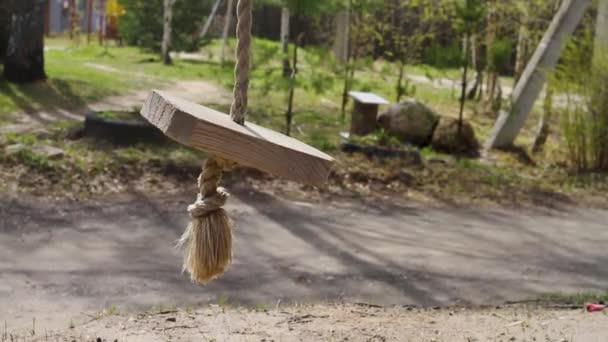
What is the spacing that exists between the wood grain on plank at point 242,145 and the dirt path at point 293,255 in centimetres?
272

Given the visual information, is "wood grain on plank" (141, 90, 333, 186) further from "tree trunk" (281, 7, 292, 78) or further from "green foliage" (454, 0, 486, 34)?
"green foliage" (454, 0, 486, 34)

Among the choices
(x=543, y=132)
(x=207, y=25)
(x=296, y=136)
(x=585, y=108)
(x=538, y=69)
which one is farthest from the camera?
(x=207, y=25)

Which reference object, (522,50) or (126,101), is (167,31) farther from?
(522,50)

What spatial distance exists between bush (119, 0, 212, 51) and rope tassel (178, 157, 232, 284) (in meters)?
17.9

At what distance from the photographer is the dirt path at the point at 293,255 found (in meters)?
5.87

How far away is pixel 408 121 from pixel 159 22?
1062 cm

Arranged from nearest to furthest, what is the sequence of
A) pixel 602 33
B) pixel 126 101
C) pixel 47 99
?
pixel 602 33 < pixel 47 99 < pixel 126 101

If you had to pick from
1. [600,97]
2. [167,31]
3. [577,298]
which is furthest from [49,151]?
[167,31]

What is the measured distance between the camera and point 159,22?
2133cm

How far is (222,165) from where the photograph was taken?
3.05 meters

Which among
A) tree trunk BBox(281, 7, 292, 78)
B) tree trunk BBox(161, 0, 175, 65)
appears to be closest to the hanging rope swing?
tree trunk BBox(281, 7, 292, 78)

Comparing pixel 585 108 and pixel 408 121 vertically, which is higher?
pixel 585 108

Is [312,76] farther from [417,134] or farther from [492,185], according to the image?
[492,185]

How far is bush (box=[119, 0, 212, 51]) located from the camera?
20844mm
